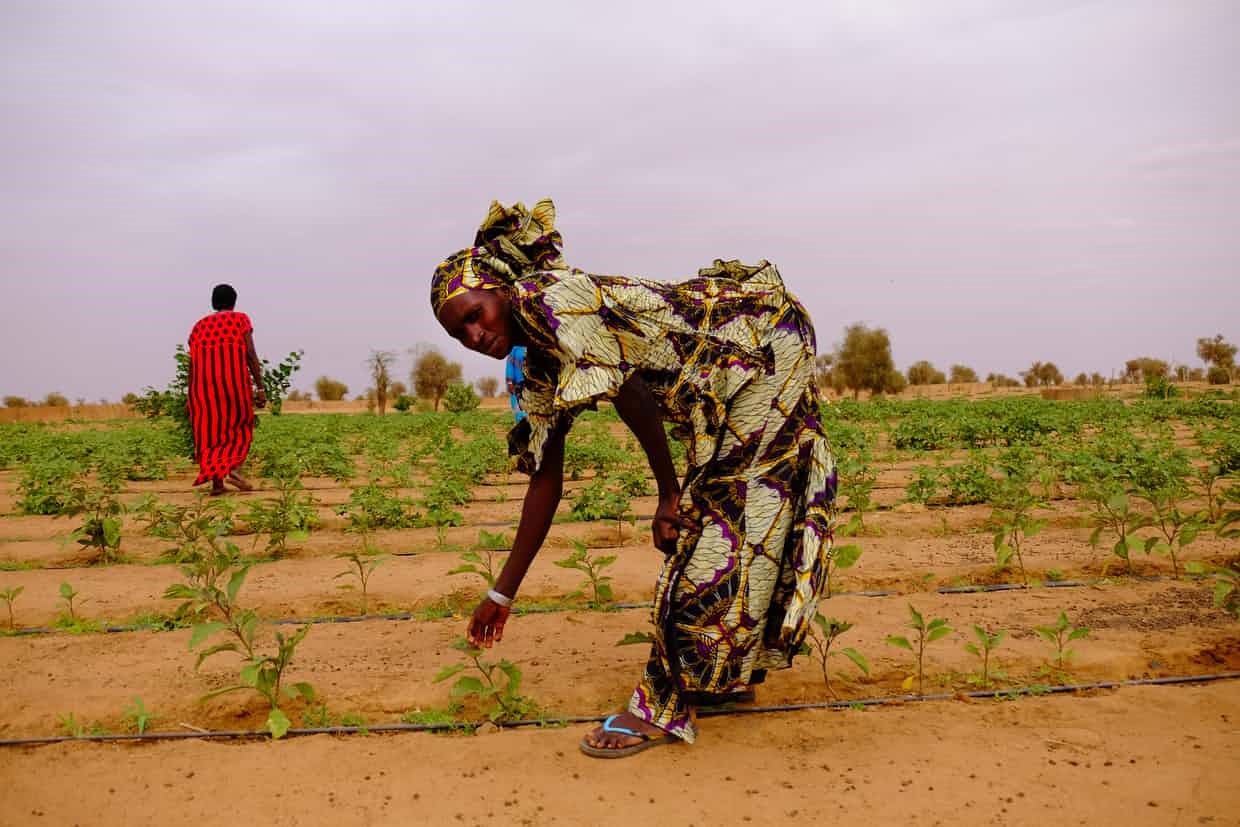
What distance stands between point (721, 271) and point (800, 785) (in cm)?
131

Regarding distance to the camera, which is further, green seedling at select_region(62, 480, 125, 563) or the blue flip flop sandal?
green seedling at select_region(62, 480, 125, 563)

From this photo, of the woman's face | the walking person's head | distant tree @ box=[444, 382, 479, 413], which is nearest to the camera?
the woman's face

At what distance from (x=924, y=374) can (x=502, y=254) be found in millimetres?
52594

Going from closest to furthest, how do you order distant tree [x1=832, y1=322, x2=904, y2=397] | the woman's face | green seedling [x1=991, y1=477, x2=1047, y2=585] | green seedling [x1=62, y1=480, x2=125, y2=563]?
the woman's face, green seedling [x1=991, y1=477, x2=1047, y2=585], green seedling [x1=62, y1=480, x2=125, y2=563], distant tree [x1=832, y1=322, x2=904, y2=397]

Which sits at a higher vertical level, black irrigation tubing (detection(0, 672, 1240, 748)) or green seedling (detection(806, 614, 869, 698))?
green seedling (detection(806, 614, 869, 698))

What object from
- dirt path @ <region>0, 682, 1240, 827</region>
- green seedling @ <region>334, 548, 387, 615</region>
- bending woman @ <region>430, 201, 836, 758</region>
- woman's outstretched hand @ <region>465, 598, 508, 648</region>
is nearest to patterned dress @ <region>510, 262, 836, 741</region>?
bending woman @ <region>430, 201, 836, 758</region>

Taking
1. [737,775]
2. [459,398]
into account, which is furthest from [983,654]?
[459,398]

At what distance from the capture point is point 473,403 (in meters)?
29.2

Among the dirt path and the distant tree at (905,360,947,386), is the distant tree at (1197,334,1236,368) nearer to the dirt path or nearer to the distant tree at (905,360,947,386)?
the distant tree at (905,360,947,386)

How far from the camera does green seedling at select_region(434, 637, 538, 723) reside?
251cm

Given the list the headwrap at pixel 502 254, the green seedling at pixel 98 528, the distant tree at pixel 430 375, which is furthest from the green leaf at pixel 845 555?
the distant tree at pixel 430 375

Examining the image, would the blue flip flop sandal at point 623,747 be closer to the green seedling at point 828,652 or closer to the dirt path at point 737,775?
the dirt path at point 737,775

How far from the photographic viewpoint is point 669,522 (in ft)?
7.45

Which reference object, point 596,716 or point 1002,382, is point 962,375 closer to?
point 1002,382
